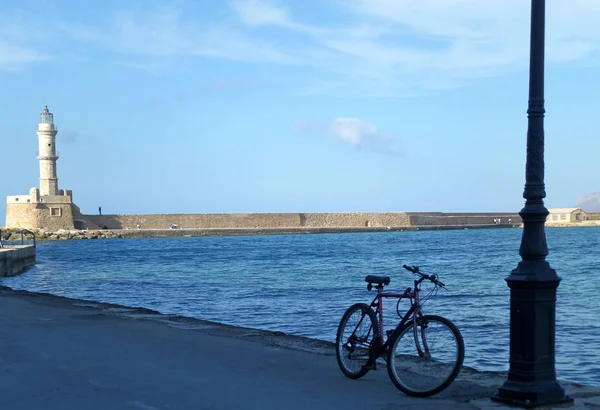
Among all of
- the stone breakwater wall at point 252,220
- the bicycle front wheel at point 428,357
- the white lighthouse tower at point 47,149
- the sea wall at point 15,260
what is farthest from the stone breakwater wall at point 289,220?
the bicycle front wheel at point 428,357

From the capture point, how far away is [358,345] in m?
6.49

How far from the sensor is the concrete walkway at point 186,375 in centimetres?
560

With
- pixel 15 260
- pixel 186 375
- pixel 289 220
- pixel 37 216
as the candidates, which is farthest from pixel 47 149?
pixel 186 375

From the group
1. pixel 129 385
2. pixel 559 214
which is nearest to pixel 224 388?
pixel 129 385

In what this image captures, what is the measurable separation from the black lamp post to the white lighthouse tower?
7456 cm

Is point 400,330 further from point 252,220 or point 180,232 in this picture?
point 252,220

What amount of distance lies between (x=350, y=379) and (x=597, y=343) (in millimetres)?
6059

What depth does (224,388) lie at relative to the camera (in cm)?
605

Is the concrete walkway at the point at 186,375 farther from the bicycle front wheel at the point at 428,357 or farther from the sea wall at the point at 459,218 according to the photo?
the sea wall at the point at 459,218

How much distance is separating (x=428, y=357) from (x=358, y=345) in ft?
2.54

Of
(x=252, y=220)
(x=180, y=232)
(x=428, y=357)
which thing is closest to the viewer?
(x=428, y=357)

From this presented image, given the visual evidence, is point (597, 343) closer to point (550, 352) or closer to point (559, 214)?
point (550, 352)

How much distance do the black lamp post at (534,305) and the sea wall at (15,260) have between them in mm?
26807

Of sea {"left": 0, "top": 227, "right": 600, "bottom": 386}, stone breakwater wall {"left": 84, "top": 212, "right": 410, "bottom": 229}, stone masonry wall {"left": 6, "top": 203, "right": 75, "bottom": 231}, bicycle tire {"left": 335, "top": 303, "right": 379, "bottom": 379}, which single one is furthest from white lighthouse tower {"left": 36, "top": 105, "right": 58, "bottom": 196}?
bicycle tire {"left": 335, "top": 303, "right": 379, "bottom": 379}
